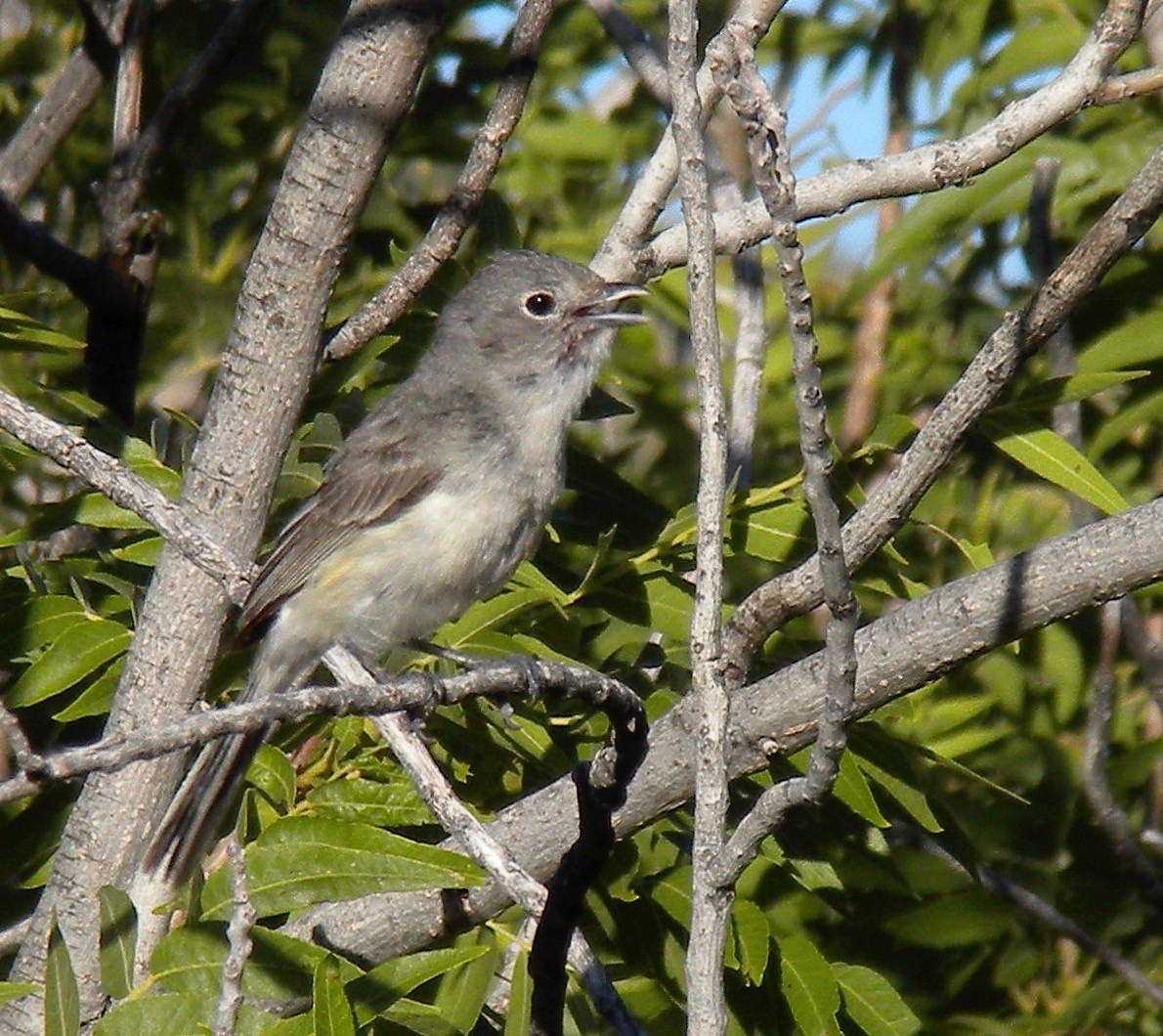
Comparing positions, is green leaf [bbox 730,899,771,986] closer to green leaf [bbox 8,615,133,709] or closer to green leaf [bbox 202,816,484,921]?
green leaf [bbox 202,816,484,921]

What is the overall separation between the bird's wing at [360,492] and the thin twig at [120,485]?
0.99 m

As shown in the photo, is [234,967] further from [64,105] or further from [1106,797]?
[64,105]

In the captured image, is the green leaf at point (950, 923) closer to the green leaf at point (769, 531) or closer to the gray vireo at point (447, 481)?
the green leaf at point (769, 531)

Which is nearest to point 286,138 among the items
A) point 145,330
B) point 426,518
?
point 145,330

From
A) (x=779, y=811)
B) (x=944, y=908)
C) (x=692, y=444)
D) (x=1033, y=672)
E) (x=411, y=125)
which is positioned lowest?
(x=779, y=811)

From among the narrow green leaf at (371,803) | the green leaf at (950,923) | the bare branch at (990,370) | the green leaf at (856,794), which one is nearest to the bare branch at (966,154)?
the bare branch at (990,370)

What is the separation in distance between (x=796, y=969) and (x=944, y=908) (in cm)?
92

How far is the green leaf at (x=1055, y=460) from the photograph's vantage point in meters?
3.50

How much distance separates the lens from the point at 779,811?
236cm

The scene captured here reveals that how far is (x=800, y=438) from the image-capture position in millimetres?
2311

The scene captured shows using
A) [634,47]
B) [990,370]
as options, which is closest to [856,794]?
[990,370]

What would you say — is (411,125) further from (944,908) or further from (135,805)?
(944,908)

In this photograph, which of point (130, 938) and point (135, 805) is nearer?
point (130, 938)

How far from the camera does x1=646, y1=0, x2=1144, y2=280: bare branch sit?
10.5ft
